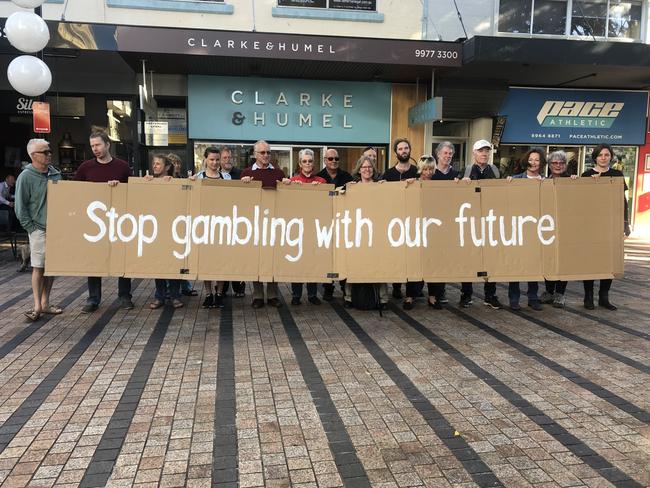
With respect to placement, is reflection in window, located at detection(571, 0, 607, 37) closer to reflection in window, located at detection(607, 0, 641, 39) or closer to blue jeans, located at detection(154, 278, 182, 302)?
reflection in window, located at detection(607, 0, 641, 39)

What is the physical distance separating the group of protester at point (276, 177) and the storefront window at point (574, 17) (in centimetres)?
767

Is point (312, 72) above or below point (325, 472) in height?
above

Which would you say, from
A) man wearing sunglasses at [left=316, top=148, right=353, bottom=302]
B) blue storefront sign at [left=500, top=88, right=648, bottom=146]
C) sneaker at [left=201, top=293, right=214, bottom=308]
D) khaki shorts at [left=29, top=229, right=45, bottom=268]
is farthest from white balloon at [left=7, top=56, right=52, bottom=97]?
blue storefront sign at [left=500, top=88, right=648, bottom=146]

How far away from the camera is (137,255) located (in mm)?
6066

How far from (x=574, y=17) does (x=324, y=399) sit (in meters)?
13.4

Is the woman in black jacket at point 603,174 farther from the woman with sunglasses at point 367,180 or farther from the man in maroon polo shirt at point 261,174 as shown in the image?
the man in maroon polo shirt at point 261,174

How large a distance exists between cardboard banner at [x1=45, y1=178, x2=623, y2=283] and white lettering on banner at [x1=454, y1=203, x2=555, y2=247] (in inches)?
0.5

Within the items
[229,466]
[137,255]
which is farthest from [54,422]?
[137,255]

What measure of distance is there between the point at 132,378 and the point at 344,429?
77.8 inches

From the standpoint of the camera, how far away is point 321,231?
626 centimetres

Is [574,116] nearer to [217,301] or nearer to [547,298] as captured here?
[547,298]

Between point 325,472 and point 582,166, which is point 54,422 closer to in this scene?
point 325,472

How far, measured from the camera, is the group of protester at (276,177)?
237 inches

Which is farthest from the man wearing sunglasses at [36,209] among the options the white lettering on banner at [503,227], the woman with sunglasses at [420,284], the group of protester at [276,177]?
the white lettering on banner at [503,227]
